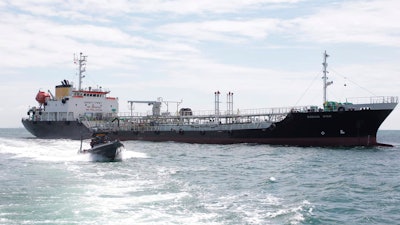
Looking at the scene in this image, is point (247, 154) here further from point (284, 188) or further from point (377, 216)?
point (377, 216)

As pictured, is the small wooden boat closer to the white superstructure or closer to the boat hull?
the boat hull

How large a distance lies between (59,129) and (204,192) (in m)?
65.1

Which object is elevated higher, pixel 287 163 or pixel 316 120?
pixel 316 120

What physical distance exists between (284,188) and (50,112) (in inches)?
2821

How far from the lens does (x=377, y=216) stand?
57.0 feet

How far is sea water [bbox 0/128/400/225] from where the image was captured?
17.2 m

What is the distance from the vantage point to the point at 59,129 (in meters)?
81.8

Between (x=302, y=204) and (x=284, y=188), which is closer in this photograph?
(x=302, y=204)

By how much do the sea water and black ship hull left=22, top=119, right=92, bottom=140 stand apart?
1627 inches

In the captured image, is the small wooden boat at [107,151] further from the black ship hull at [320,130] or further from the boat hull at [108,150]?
the black ship hull at [320,130]

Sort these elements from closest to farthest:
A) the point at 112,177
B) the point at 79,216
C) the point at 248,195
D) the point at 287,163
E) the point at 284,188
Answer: the point at 79,216, the point at 248,195, the point at 284,188, the point at 112,177, the point at 287,163

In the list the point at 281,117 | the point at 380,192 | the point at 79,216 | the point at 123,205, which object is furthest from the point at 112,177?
the point at 281,117

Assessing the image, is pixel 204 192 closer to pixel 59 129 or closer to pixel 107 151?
pixel 107 151

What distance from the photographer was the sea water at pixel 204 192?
56.5ft
